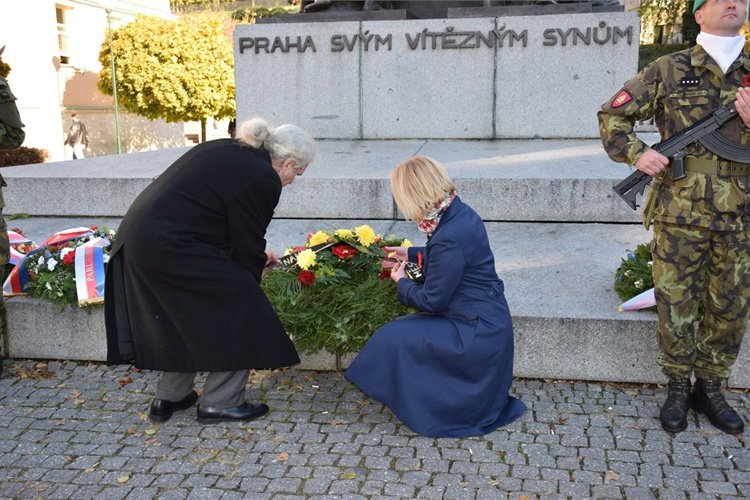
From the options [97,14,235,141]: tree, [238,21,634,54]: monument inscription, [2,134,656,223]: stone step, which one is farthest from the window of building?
[2,134,656,223]: stone step

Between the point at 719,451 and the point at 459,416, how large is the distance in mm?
1286

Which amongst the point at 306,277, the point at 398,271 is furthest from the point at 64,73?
the point at 398,271

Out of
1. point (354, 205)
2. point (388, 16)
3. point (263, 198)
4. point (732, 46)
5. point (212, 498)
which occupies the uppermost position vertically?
point (388, 16)

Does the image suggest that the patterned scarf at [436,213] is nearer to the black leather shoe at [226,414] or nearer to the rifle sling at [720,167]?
the rifle sling at [720,167]

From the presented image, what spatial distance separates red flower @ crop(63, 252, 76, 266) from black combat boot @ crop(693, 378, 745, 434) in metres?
3.99

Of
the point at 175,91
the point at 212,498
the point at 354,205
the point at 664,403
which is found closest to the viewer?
the point at 212,498

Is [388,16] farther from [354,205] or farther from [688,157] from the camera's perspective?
[688,157]

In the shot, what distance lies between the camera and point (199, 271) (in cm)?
388

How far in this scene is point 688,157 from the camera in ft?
12.9

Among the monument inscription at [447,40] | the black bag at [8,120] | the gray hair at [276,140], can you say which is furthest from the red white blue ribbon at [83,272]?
the monument inscription at [447,40]

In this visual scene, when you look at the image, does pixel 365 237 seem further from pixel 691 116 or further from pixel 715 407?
pixel 715 407

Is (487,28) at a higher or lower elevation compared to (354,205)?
higher

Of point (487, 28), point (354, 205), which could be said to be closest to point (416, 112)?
point (487, 28)

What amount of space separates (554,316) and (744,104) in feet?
5.22
